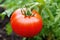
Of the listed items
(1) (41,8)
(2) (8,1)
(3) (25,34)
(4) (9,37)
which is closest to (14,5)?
(2) (8,1)

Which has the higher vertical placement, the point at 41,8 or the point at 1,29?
the point at 41,8

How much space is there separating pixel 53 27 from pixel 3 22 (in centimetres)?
101

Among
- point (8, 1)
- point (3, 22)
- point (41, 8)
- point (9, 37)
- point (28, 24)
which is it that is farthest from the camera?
point (3, 22)

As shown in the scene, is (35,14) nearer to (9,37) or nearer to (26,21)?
(26,21)

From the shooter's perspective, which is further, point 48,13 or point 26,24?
point 48,13

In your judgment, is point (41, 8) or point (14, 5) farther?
point (14, 5)

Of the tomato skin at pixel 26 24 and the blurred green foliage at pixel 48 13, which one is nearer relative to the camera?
the tomato skin at pixel 26 24

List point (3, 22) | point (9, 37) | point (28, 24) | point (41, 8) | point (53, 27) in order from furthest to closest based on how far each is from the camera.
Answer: point (3, 22), point (9, 37), point (53, 27), point (41, 8), point (28, 24)

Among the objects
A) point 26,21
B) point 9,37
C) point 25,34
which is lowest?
point 9,37

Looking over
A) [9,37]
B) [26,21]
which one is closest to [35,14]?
[26,21]

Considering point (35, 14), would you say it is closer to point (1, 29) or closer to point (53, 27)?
point (53, 27)

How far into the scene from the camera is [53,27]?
5.43 feet

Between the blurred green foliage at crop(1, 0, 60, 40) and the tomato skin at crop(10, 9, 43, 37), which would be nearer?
the tomato skin at crop(10, 9, 43, 37)

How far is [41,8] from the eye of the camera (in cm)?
150
